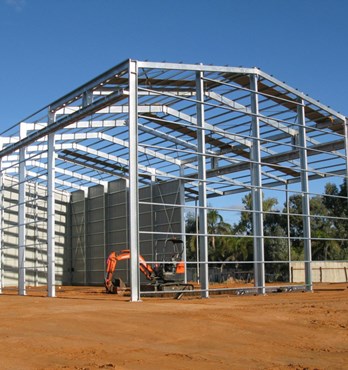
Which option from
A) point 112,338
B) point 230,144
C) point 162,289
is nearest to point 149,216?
point 230,144

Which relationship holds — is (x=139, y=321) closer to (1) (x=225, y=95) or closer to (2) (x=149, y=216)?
(1) (x=225, y=95)

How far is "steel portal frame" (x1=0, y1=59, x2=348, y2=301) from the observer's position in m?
23.0

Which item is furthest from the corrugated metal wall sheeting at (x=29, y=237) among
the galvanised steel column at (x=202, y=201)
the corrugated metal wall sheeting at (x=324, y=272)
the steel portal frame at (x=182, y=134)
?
the galvanised steel column at (x=202, y=201)

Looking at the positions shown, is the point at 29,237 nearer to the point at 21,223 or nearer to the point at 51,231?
the point at 21,223

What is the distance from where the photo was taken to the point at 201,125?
23.8 meters

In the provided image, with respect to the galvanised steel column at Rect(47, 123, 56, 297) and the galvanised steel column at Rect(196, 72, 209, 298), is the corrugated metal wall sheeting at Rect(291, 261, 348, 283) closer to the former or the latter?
the galvanised steel column at Rect(196, 72, 209, 298)

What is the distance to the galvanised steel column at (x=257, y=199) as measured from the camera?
83.1ft

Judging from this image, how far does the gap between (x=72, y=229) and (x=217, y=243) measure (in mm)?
18061

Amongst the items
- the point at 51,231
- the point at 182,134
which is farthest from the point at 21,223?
the point at 182,134

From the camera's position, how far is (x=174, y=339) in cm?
1078

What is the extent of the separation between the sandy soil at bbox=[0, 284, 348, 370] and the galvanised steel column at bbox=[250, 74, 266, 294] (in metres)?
9.49

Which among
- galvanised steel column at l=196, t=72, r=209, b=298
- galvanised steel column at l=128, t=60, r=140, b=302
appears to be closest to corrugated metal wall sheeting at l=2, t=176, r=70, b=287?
galvanised steel column at l=196, t=72, r=209, b=298

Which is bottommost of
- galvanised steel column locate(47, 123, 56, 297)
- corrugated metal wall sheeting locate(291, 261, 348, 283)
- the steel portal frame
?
corrugated metal wall sheeting locate(291, 261, 348, 283)

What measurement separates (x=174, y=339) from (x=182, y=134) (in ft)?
72.2
